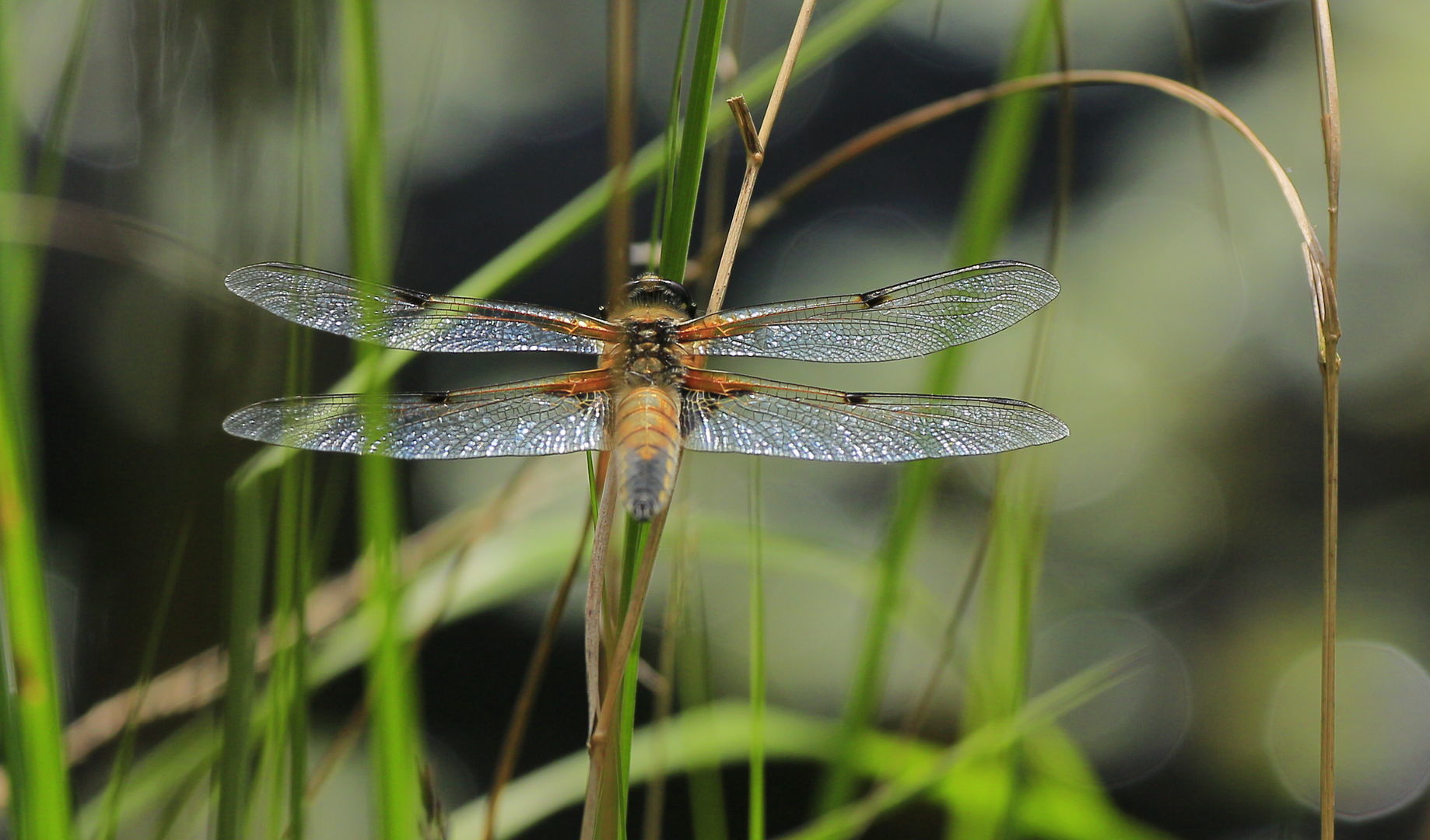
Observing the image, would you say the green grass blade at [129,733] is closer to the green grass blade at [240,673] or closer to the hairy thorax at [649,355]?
the green grass blade at [240,673]

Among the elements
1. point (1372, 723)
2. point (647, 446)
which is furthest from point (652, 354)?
point (1372, 723)

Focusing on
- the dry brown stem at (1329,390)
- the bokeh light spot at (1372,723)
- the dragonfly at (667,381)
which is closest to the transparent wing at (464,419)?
the dragonfly at (667,381)

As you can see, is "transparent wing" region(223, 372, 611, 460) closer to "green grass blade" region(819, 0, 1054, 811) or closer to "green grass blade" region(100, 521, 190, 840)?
"green grass blade" region(100, 521, 190, 840)

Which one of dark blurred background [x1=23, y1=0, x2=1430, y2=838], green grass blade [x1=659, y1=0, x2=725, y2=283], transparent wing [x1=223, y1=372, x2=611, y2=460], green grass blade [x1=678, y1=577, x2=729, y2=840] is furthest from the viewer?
dark blurred background [x1=23, y1=0, x2=1430, y2=838]

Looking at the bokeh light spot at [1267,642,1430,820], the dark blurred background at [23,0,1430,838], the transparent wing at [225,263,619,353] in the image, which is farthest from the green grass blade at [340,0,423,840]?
the bokeh light spot at [1267,642,1430,820]

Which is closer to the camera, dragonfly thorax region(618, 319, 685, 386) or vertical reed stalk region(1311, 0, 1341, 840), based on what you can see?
vertical reed stalk region(1311, 0, 1341, 840)

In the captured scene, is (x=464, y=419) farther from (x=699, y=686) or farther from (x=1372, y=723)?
(x=1372, y=723)

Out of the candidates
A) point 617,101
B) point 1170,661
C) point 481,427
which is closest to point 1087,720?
point 1170,661
